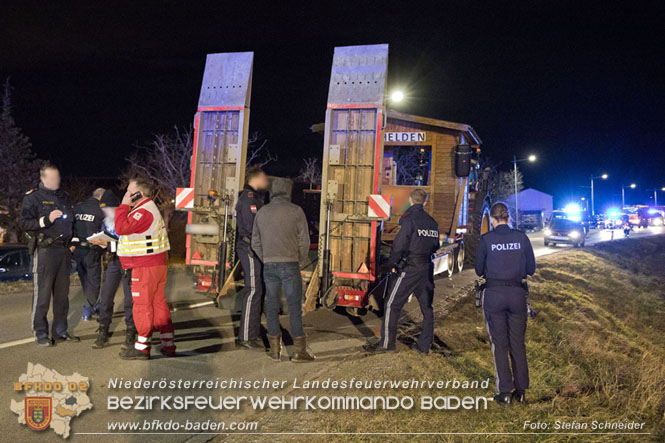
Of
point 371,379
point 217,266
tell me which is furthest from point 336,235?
point 371,379

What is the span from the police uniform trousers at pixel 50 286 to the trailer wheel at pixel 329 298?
3269mm

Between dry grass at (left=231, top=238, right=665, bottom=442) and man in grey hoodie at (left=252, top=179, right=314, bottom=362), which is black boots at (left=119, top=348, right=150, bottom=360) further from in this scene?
dry grass at (left=231, top=238, right=665, bottom=442)

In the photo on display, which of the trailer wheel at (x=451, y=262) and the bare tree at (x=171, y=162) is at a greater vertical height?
the bare tree at (x=171, y=162)

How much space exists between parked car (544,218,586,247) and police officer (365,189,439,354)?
22.3 metres

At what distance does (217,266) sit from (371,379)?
3.32m

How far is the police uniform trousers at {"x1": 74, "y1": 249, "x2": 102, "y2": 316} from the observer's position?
21.3ft

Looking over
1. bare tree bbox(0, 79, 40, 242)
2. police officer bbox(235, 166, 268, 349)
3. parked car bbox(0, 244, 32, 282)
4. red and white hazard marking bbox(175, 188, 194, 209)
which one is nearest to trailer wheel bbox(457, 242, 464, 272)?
red and white hazard marking bbox(175, 188, 194, 209)

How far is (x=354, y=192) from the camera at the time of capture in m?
6.65

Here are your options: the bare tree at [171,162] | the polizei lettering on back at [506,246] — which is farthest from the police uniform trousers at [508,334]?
the bare tree at [171,162]

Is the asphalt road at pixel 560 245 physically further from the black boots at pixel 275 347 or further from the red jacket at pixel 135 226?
the red jacket at pixel 135 226

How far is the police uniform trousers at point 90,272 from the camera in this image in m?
6.50

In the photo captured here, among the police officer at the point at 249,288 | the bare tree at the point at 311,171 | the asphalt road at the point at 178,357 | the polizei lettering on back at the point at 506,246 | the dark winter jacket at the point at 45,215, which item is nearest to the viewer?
the asphalt road at the point at 178,357

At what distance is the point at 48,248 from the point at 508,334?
5145 millimetres

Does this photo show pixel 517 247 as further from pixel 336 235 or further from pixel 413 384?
pixel 336 235
